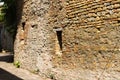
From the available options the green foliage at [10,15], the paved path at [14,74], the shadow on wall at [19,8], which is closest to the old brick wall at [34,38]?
the shadow on wall at [19,8]

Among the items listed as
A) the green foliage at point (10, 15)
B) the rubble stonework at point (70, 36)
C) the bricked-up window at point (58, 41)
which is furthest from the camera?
the green foliage at point (10, 15)

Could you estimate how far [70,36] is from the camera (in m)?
8.91

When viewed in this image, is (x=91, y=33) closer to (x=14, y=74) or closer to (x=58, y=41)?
(x=58, y=41)

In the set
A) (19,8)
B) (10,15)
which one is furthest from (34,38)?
(10,15)

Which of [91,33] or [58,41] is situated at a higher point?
[91,33]

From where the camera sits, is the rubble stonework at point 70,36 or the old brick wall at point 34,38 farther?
the old brick wall at point 34,38

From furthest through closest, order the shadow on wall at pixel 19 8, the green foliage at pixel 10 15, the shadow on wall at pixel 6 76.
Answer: the green foliage at pixel 10 15
the shadow on wall at pixel 19 8
the shadow on wall at pixel 6 76

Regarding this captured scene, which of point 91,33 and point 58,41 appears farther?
point 58,41

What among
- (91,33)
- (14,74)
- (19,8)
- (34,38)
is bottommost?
(14,74)

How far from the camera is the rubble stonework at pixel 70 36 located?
7400 mm

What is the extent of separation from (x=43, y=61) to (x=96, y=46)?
3284 mm

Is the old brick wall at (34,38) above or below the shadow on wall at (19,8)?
below

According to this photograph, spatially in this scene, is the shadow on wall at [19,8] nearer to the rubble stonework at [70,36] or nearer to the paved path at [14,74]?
the rubble stonework at [70,36]

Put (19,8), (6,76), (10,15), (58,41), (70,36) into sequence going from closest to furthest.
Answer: (70,36)
(58,41)
(6,76)
(19,8)
(10,15)
